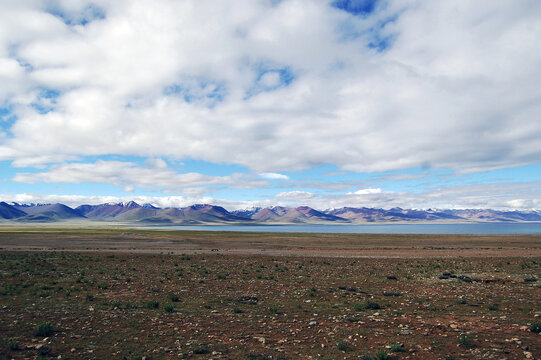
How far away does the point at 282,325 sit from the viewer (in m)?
14.4

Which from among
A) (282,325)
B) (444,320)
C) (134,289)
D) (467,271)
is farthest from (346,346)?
(467,271)

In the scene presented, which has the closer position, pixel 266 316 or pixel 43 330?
pixel 43 330

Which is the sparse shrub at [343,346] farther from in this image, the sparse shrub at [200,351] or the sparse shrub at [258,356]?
the sparse shrub at [200,351]

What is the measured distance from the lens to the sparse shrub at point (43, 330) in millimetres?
12531

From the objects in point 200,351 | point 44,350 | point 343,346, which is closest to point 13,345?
point 44,350

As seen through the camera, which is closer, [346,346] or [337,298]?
[346,346]

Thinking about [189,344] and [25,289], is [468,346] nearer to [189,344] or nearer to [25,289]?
[189,344]

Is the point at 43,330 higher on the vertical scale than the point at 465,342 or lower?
lower

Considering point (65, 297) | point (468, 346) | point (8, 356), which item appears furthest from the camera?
point (65, 297)

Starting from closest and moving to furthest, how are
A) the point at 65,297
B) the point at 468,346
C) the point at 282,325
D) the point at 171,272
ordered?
the point at 468,346 → the point at 282,325 → the point at 65,297 → the point at 171,272

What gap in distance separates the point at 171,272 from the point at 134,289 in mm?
8454

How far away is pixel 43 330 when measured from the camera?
12.6 meters

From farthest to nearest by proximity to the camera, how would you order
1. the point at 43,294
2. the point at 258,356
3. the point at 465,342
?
the point at 43,294 < the point at 465,342 < the point at 258,356

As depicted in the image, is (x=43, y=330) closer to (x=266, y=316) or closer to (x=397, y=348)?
(x=266, y=316)
